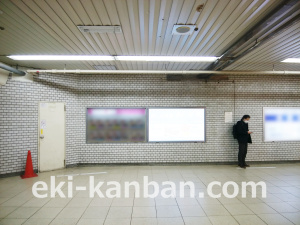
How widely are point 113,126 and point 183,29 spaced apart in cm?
419

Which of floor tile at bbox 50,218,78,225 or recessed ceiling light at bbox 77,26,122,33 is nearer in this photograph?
floor tile at bbox 50,218,78,225

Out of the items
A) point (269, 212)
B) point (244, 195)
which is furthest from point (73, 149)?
point (269, 212)

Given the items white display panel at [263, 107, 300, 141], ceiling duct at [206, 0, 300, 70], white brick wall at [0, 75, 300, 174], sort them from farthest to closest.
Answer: white display panel at [263, 107, 300, 141] < white brick wall at [0, 75, 300, 174] < ceiling duct at [206, 0, 300, 70]

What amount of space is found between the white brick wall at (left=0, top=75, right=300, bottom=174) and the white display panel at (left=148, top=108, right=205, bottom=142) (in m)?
0.21

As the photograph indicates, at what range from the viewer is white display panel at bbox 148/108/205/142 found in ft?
21.3

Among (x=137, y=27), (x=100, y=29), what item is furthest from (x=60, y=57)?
(x=137, y=27)

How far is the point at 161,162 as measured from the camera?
642cm

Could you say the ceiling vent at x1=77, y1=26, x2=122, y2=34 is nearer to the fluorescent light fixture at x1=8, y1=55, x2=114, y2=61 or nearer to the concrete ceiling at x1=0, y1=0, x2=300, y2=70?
the concrete ceiling at x1=0, y1=0, x2=300, y2=70

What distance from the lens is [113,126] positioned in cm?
642

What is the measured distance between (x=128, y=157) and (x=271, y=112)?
5532mm

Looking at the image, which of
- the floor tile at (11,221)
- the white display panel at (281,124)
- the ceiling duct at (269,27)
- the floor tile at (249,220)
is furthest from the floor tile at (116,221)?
the white display panel at (281,124)

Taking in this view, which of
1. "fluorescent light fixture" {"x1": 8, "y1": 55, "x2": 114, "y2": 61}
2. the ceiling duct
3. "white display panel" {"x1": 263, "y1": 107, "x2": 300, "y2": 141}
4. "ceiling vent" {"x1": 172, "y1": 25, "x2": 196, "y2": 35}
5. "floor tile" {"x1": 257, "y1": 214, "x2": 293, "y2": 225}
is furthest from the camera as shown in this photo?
"white display panel" {"x1": 263, "y1": 107, "x2": 300, "y2": 141}

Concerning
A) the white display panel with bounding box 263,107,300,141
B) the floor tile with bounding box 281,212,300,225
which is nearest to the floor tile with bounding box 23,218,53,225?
the floor tile with bounding box 281,212,300,225

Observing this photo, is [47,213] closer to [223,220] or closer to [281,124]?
[223,220]
